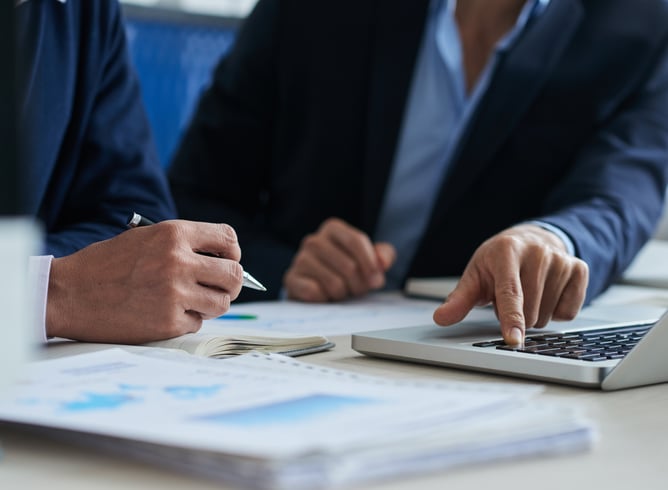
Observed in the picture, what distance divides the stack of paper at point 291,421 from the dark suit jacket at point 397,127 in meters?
0.74

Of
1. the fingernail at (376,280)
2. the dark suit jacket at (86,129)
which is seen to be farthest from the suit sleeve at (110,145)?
the fingernail at (376,280)

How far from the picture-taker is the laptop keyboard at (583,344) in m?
0.70

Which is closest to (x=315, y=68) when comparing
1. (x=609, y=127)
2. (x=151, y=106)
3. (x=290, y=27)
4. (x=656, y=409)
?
(x=290, y=27)

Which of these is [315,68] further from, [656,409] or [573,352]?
[656,409]

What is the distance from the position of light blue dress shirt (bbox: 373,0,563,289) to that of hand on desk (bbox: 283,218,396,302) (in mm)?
261

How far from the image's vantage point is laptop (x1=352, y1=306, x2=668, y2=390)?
2.14ft

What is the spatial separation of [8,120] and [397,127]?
3.51 ft

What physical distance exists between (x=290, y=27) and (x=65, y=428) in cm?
112

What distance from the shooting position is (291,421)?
44cm

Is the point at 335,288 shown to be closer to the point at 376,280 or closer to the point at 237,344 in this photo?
the point at 376,280

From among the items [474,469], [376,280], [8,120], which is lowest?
[376,280]

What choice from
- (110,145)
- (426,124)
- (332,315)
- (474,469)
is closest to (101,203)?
(110,145)

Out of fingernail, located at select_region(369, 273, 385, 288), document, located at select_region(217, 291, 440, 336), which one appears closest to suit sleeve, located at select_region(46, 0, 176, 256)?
document, located at select_region(217, 291, 440, 336)

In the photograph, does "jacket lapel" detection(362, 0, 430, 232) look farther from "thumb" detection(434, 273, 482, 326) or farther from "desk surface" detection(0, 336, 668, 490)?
"desk surface" detection(0, 336, 668, 490)
